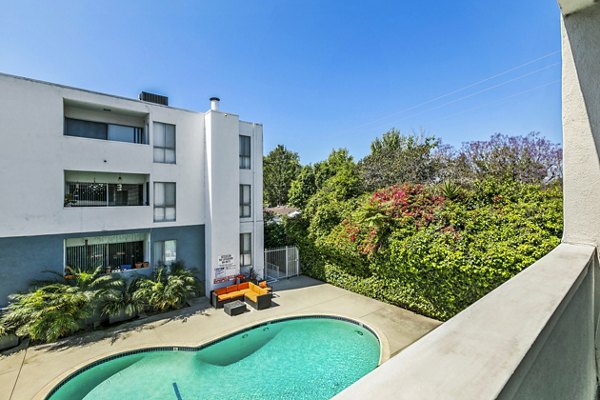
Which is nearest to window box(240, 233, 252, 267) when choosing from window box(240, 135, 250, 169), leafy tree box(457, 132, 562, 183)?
window box(240, 135, 250, 169)

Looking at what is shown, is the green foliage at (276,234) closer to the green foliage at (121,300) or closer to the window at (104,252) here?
the window at (104,252)

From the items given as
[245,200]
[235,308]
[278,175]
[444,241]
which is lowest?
[235,308]

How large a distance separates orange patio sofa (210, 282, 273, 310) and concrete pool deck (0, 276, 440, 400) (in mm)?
367

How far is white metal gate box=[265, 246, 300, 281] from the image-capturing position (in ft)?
57.1

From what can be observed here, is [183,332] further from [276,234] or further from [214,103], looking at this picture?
[214,103]

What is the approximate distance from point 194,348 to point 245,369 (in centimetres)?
211

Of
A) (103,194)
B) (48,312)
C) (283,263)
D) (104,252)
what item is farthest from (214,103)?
(48,312)

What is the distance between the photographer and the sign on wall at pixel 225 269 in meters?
14.0

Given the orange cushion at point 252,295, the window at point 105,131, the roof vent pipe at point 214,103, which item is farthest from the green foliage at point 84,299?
the roof vent pipe at point 214,103

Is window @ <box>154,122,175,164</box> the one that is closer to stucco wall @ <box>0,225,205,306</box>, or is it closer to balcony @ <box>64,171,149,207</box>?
balcony @ <box>64,171,149,207</box>

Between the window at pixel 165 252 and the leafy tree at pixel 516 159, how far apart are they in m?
16.7

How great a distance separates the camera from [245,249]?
612 inches

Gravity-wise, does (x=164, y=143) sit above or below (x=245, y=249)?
above

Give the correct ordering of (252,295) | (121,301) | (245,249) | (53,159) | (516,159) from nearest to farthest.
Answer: (53,159) → (121,301) → (252,295) → (245,249) → (516,159)
